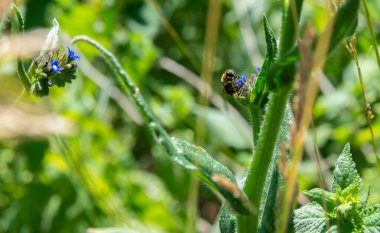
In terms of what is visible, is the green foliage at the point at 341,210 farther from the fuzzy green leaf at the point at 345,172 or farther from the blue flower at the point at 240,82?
the blue flower at the point at 240,82

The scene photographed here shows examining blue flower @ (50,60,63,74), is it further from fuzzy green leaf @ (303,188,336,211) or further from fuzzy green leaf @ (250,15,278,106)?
fuzzy green leaf @ (303,188,336,211)

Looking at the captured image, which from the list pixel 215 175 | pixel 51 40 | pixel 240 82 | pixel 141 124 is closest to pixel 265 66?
pixel 240 82

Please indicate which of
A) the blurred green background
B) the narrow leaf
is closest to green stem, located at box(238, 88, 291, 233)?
the narrow leaf

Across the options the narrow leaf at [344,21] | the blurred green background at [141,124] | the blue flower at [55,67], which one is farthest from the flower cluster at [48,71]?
the blurred green background at [141,124]

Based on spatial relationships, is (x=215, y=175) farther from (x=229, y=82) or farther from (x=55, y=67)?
(x=55, y=67)

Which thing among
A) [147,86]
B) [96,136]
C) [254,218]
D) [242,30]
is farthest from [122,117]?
[254,218]

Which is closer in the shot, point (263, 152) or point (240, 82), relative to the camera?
point (263, 152)

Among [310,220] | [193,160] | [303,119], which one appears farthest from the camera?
[310,220]
